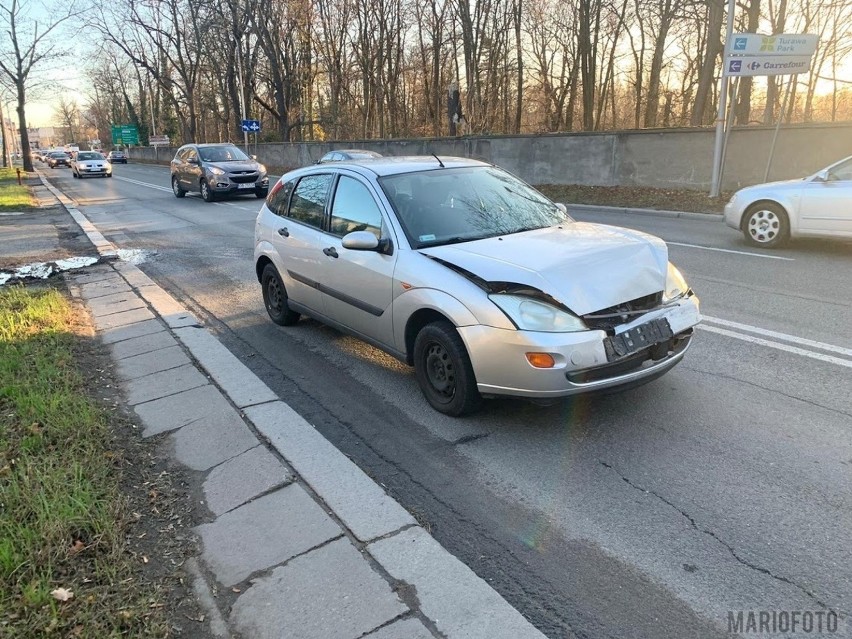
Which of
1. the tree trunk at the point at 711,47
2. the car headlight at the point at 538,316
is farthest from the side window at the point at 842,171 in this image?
the tree trunk at the point at 711,47

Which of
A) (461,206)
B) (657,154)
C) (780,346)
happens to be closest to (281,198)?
(461,206)

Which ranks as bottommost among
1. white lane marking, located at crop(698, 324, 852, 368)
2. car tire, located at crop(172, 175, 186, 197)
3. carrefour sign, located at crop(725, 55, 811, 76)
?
white lane marking, located at crop(698, 324, 852, 368)

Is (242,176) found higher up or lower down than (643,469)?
higher up

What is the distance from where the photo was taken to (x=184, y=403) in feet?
14.5

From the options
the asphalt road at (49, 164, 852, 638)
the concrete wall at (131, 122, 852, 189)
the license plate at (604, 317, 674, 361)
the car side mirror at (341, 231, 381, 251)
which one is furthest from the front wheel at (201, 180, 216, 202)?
the license plate at (604, 317, 674, 361)

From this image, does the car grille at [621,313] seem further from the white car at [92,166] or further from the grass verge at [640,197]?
the white car at [92,166]

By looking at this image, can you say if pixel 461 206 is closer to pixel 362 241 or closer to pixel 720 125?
pixel 362 241

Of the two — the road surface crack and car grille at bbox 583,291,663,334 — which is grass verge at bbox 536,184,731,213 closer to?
car grille at bbox 583,291,663,334

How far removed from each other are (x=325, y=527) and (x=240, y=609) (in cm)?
56

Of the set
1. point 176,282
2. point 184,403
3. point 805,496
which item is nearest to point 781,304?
point 805,496

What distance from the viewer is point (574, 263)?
3842mm

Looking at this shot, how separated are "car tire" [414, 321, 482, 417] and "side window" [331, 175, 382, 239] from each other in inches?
37.9

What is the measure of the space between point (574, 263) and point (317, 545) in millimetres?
2243

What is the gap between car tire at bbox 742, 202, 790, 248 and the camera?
30.1 ft
